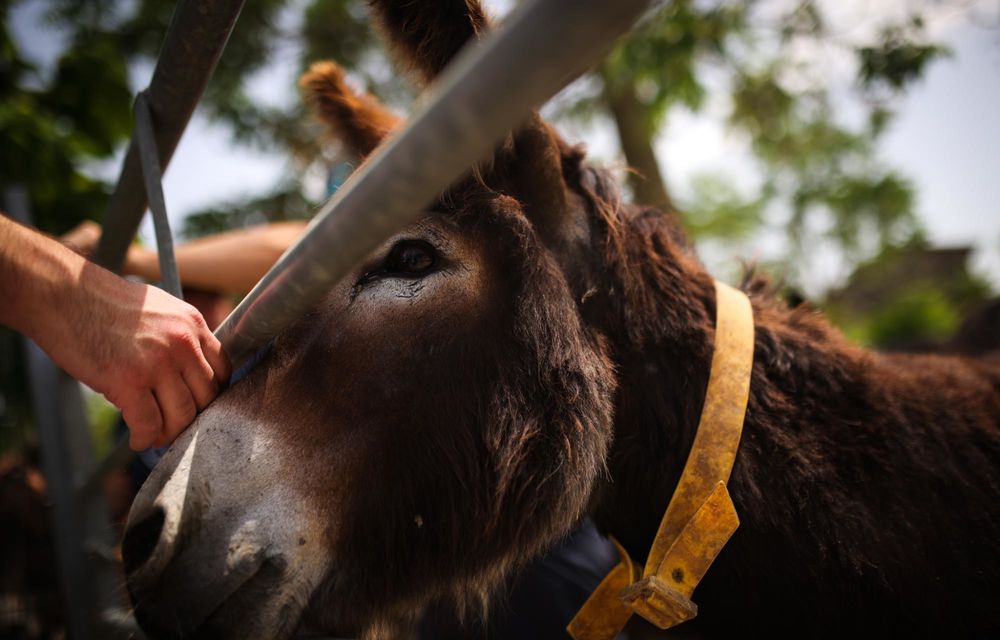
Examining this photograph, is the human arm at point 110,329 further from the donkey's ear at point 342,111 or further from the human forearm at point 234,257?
the human forearm at point 234,257

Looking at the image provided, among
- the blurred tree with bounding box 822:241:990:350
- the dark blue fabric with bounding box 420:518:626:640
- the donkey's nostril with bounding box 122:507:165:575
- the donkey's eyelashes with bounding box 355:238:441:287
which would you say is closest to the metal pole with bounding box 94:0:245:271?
the donkey's eyelashes with bounding box 355:238:441:287

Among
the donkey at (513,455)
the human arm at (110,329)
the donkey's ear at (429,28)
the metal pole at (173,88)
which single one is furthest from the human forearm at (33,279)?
the donkey's ear at (429,28)

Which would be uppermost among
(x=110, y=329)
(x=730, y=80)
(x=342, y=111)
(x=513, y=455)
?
(x=730, y=80)

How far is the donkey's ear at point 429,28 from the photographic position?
134 cm

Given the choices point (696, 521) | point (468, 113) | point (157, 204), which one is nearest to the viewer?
point (468, 113)

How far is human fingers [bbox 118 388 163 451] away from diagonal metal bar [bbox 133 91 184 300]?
393 millimetres

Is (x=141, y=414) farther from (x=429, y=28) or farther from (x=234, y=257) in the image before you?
(x=234, y=257)

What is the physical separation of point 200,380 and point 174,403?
0.07 m

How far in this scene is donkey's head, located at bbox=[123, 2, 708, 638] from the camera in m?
1.10

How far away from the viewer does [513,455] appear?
1.30 m

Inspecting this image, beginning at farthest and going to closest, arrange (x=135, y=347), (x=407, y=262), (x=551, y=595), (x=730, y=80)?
(x=730, y=80) < (x=551, y=595) < (x=407, y=262) < (x=135, y=347)

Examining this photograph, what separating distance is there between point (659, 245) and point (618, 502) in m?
0.77

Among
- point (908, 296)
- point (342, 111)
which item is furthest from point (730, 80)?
point (908, 296)

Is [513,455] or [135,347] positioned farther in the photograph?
[513,455]
